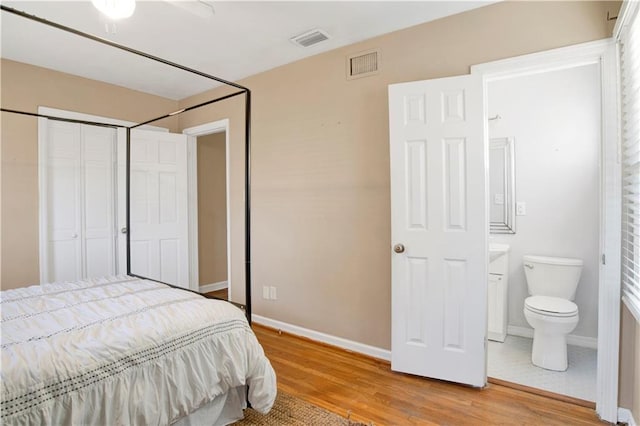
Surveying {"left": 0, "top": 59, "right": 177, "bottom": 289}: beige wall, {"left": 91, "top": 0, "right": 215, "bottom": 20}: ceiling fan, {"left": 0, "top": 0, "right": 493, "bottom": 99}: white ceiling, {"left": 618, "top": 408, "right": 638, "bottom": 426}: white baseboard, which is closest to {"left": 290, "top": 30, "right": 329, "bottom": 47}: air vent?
{"left": 0, "top": 0, "right": 493, "bottom": 99}: white ceiling

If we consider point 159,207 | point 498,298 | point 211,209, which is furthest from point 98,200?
point 498,298

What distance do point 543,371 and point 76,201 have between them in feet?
14.6

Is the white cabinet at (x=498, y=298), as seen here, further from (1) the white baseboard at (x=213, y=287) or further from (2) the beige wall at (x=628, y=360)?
(1) the white baseboard at (x=213, y=287)

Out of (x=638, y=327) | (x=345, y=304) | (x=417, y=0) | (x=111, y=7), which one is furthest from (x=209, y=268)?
(x=638, y=327)

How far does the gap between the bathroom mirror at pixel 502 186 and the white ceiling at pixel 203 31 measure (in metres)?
1.47

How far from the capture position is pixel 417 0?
2.24 metres

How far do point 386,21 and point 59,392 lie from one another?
2.83 meters

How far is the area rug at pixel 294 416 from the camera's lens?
6.24 feet

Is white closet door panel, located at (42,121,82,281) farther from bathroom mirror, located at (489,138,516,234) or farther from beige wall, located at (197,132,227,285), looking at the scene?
bathroom mirror, located at (489,138,516,234)

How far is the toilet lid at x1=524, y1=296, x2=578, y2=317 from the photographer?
251 cm

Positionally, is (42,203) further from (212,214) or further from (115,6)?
(115,6)

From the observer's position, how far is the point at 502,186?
3.32 metres

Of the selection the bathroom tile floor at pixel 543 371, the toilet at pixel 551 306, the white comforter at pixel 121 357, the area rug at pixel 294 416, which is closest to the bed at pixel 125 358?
the white comforter at pixel 121 357

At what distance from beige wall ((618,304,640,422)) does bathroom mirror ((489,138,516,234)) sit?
1474 millimetres
